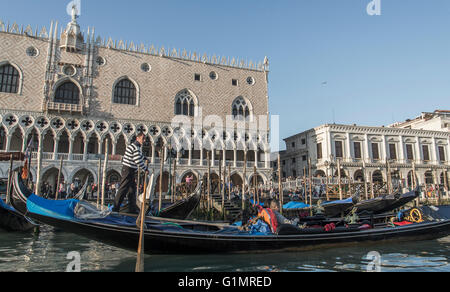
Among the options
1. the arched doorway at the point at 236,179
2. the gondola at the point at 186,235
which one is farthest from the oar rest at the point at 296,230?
the arched doorway at the point at 236,179

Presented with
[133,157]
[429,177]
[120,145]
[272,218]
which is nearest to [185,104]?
[120,145]

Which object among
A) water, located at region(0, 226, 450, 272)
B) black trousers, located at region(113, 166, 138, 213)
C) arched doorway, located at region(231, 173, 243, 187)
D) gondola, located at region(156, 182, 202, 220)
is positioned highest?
arched doorway, located at region(231, 173, 243, 187)

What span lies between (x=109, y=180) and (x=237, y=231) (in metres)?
13.3

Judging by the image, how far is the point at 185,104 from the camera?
1892 cm

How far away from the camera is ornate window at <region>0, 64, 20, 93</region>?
15438 mm

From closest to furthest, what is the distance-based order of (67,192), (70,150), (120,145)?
(67,192), (70,150), (120,145)

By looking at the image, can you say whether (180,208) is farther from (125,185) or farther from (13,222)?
(13,222)

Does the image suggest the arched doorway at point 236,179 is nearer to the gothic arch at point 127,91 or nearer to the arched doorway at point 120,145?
the arched doorway at point 120,145

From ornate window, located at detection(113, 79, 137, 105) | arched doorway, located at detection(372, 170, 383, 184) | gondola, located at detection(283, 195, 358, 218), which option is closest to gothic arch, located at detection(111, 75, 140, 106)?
ornate window, located at detection(113, 79, 137, 105)

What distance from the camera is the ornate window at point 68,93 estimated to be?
642 inches

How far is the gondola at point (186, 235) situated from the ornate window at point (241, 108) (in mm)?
14258

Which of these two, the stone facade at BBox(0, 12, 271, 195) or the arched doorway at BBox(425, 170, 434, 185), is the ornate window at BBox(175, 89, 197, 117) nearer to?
the stone facade at BBox(0, 12, 271, 195)

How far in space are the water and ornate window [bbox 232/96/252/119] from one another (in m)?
14.3

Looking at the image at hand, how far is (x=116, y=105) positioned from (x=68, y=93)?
243 centimetres
